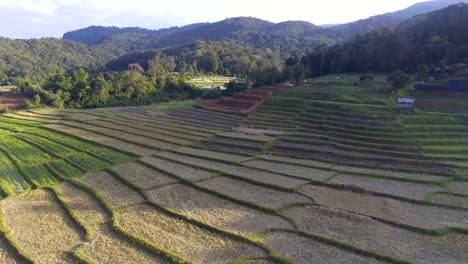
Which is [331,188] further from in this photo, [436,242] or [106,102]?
[106,102]

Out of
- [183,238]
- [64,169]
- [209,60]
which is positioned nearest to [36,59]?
[209,60]

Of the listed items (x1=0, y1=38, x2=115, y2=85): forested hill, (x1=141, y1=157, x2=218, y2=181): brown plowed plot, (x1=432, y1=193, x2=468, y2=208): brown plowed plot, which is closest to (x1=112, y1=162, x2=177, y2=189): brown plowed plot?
(x1=141, y1=157, x2=218, y2=181): brown plowed plot

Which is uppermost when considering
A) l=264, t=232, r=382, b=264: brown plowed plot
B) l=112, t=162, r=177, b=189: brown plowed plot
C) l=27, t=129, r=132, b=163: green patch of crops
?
l=27, t=129, r=132, b=163: green patch of crops

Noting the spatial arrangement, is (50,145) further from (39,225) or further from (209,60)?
(209,60)

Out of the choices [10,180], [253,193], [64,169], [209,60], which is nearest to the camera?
[253,193]

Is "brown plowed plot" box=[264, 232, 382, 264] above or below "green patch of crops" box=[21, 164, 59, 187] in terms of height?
below

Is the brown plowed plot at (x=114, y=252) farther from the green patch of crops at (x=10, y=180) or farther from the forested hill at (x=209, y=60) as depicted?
the forested hill at (x=209, y=60)

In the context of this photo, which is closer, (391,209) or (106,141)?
(391,209)

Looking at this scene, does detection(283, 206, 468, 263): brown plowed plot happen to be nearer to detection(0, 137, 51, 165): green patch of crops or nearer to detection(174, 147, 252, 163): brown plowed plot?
detection(174, 147, 252, 163): brown plowed plot
